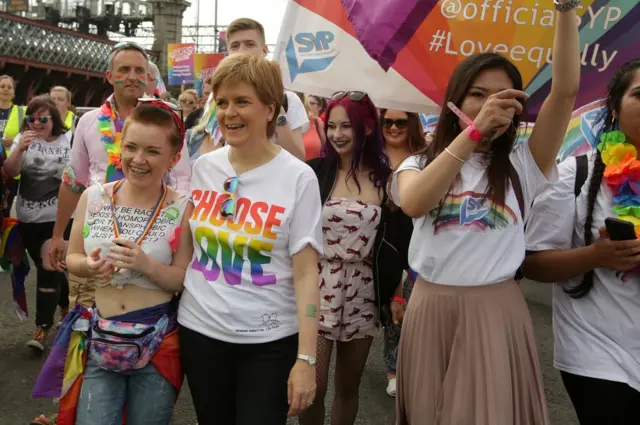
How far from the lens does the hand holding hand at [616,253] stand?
6.36ft


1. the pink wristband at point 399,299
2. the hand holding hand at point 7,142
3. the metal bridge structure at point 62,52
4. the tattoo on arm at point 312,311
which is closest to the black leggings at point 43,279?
the hand holding hand at point 7,142

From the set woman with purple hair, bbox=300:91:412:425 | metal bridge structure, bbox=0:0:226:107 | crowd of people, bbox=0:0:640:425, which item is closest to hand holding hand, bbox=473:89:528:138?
crowd of people, bbox=0:0:640:425

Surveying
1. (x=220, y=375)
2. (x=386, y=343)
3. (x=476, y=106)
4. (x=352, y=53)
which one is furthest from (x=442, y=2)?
(x=386, y=343)

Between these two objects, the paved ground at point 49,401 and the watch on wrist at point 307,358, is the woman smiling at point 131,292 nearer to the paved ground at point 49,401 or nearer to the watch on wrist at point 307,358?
the watch on wrist at point 307,358

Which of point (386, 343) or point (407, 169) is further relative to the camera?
point (386, 343)

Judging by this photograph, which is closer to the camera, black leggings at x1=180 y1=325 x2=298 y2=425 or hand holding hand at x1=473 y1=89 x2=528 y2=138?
hand holding hand at x1=473 y1=89 x2=528 y2=138

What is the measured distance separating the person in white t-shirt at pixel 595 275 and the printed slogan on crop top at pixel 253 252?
838 millimetres

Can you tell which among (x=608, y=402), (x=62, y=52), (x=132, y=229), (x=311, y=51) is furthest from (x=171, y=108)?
(x=62, y=52)

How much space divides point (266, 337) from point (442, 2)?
4.94 ft

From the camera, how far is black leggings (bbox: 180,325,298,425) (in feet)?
A: 6.72

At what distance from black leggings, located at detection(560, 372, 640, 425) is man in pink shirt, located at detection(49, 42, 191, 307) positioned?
1842 millimetres

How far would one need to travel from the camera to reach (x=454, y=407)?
194cm

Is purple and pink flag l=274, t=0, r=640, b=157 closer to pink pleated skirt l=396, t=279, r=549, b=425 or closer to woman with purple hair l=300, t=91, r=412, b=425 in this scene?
woman with purple hair l=300, t=91, r=412, b=425

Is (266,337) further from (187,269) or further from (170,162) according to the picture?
(170,162)
